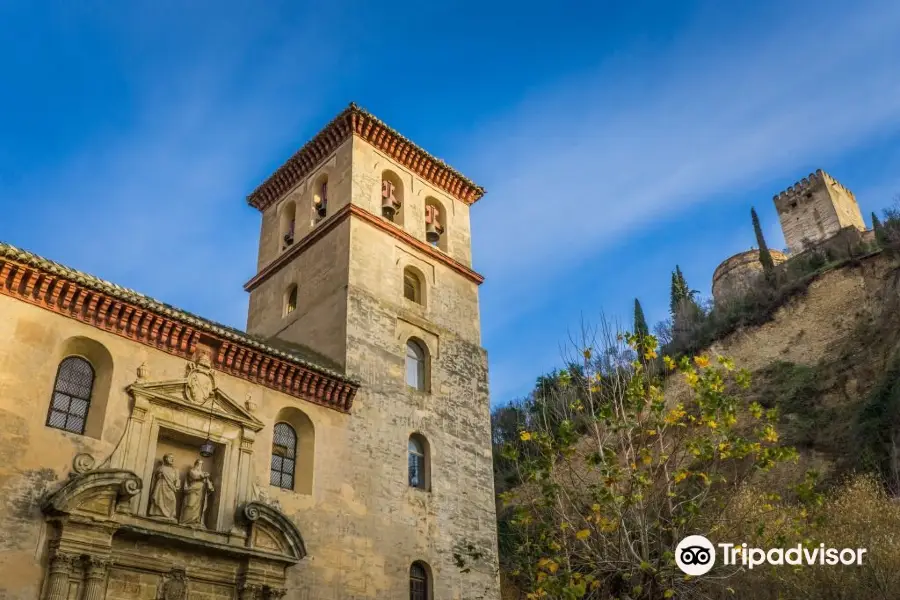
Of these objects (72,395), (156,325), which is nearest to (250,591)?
(72,395)

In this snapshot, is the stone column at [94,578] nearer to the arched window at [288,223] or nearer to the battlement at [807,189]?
the arched window at [288,223]

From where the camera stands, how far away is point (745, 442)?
11750 mm

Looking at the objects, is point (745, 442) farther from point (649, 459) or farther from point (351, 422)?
point (351, 422)

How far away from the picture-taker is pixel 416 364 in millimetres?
21922

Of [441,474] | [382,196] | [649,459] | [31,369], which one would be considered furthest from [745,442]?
[382,196]

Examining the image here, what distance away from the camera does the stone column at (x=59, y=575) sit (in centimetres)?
1282

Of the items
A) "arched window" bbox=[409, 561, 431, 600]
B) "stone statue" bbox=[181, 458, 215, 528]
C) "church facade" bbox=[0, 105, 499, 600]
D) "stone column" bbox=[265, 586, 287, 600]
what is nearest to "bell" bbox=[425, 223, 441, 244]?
"church facade" bbox=[0, 105, 499, 600]

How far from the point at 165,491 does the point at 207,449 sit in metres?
1.15

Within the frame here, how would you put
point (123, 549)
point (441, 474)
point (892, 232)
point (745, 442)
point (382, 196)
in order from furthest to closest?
1. point (892, 232)
2. point (382, 196)
3. point (441, 474)
4. point (123, 549)
5. point (745, 442)

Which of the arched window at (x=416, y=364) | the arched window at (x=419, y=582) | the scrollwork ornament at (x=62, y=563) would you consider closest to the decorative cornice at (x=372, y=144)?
the arched window at (x=416, y=364)

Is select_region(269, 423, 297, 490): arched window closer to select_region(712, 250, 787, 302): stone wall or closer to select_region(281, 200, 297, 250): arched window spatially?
select_region(281, 200, 297, 250): arched window

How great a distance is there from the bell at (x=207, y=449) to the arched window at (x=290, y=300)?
25.3 feet

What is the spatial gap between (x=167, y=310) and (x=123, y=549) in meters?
4.76

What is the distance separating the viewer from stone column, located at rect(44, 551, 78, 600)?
505 inches
